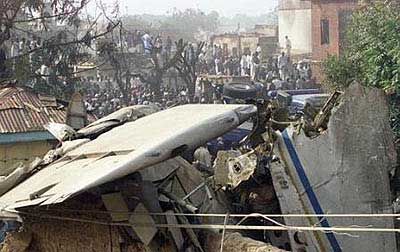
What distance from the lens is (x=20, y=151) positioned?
10.8 meters

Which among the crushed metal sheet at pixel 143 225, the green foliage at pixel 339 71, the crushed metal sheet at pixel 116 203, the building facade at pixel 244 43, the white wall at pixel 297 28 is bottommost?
the building facade at pixel 244 43

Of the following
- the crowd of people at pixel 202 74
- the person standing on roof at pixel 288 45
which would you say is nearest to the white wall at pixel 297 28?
the person standing on roof at pixel 288 45

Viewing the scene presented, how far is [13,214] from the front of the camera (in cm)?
511

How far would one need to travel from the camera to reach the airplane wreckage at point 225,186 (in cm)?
493

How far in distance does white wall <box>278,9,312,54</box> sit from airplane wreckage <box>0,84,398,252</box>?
30.7m

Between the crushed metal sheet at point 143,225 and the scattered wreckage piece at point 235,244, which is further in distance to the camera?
the crushed metal sheet at point 143,225

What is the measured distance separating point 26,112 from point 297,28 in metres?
29.6

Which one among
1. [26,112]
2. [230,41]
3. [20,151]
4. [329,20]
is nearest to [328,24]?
[329,20]

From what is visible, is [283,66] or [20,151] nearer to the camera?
[20,151]

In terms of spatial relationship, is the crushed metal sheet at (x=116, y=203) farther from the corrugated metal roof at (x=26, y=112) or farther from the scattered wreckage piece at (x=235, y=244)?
the corrugated metal roof at (x=26, y=112)

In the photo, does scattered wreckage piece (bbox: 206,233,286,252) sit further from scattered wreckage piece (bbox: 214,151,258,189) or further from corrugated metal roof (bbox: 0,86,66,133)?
corrugated metal roof (bbox: 0,86,66,133)

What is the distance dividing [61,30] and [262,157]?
38.1 feet

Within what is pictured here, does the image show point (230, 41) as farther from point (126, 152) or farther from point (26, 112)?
point (126, 152)

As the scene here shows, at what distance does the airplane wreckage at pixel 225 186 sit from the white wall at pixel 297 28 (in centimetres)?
3075
